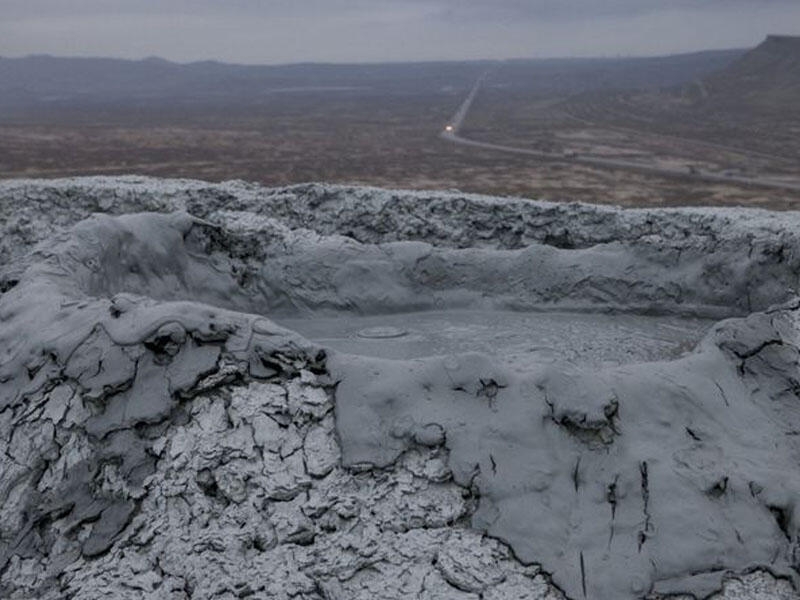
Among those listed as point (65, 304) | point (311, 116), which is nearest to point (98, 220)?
point (65, 304)

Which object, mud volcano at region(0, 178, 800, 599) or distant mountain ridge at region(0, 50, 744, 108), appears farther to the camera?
distant mountain ridge at region(0, 50, 744, 108)

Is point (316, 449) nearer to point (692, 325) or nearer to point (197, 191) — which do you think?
point (692, 325)

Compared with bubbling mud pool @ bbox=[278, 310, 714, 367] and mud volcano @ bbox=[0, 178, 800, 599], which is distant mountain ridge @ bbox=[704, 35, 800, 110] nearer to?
bubbling mud pool @ bbox=[278, 310, 714, 367]

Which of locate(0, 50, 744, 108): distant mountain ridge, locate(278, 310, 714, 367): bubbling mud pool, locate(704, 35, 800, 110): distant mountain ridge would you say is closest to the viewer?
locate(278, 310, 714, 367): bubbling mud pool

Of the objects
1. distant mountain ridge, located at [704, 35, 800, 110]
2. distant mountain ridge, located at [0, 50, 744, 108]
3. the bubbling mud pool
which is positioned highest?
the bubbling mud pool

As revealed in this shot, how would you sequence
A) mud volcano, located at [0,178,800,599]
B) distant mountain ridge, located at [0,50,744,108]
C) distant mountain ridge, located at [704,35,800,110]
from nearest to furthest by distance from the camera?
1. mud volcano, located at [0,178,800,599]
2. distant mountain ridge, located at [704,35,800,110]
3. distant mountain ridge, located at [0,50,744,108]

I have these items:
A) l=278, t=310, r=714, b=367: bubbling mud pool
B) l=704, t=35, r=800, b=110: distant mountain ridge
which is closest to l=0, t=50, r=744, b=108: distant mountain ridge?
l=704, t=35, r=800, b=110: distant mountain ridge

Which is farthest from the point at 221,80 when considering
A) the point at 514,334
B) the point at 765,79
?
the point at 514,334

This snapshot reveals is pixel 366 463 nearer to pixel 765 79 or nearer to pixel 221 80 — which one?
pixel 765 79
